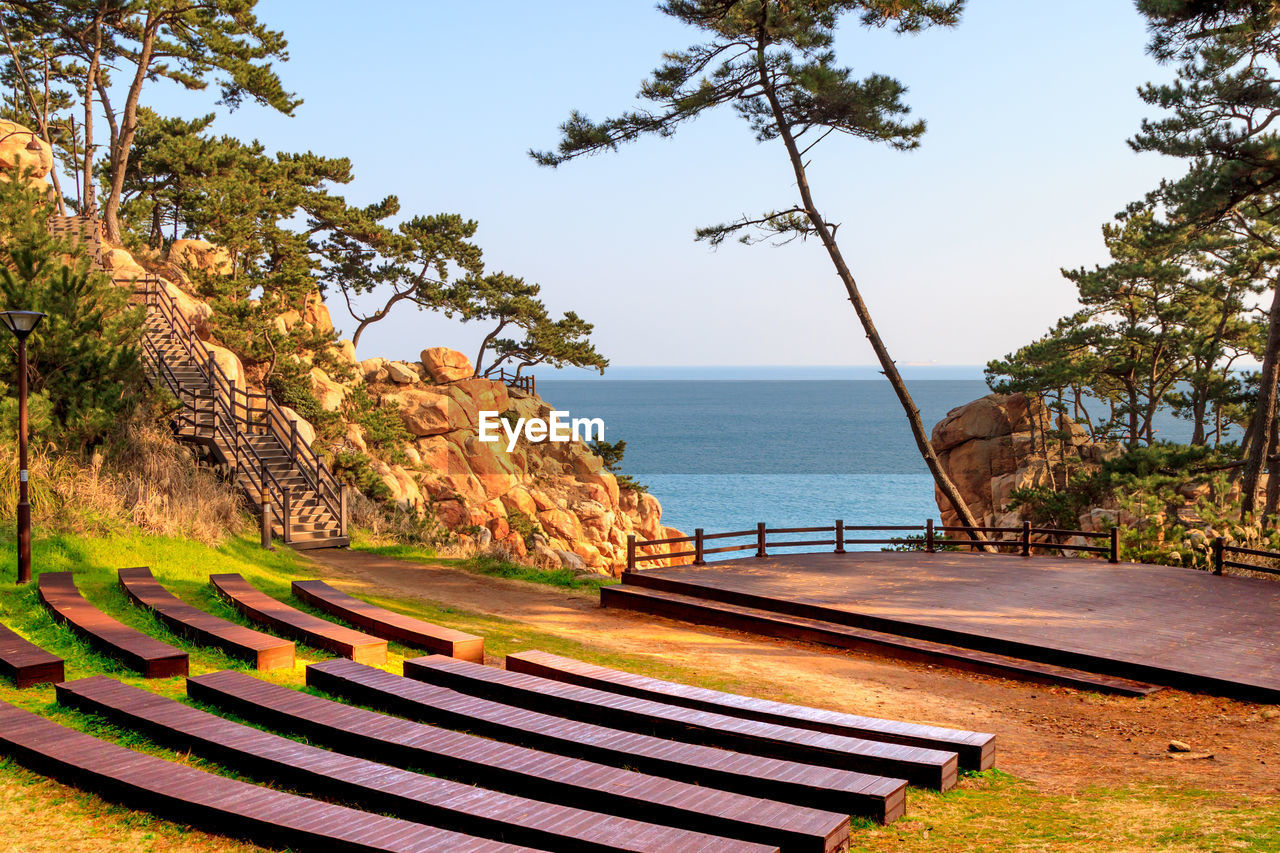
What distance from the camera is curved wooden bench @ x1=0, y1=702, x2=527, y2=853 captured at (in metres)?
5.30

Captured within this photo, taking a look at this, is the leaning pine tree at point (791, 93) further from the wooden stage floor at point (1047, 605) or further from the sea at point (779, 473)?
the sea at point (779, 473)

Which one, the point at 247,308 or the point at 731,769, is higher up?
the point at 247,308

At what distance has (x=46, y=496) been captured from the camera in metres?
15.3

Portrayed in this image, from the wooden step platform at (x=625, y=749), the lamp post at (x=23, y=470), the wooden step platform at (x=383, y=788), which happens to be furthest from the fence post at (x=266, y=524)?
the wooden step platform at (x=383, y=788)

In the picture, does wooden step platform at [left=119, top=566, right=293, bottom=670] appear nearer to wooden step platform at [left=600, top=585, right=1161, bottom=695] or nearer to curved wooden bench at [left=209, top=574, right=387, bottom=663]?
curved wooden bench at [left=209, top=574, right=387, bottom=663]

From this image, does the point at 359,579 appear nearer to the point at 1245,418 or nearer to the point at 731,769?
the point at 731,769

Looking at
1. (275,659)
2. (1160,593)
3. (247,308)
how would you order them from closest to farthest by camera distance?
(275,659) < (1160,593) < (247,308)

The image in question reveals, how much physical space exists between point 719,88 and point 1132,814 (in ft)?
71.3

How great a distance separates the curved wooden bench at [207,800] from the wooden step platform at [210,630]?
2369 mm

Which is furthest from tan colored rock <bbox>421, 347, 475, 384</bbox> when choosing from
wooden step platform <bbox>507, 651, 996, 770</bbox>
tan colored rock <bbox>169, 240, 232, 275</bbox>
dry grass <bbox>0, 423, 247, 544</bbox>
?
wooden step platform <bbox>507, 651, 996, 770</bbox>

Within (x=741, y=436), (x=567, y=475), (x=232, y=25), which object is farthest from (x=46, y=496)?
(x=741, y=436)

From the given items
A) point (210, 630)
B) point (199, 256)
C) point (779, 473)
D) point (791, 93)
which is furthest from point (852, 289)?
point (779, 473)

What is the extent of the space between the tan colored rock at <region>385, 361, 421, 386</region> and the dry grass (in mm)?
28762

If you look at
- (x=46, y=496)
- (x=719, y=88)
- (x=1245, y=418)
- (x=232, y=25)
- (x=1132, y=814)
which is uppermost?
(x=232, y=25)
